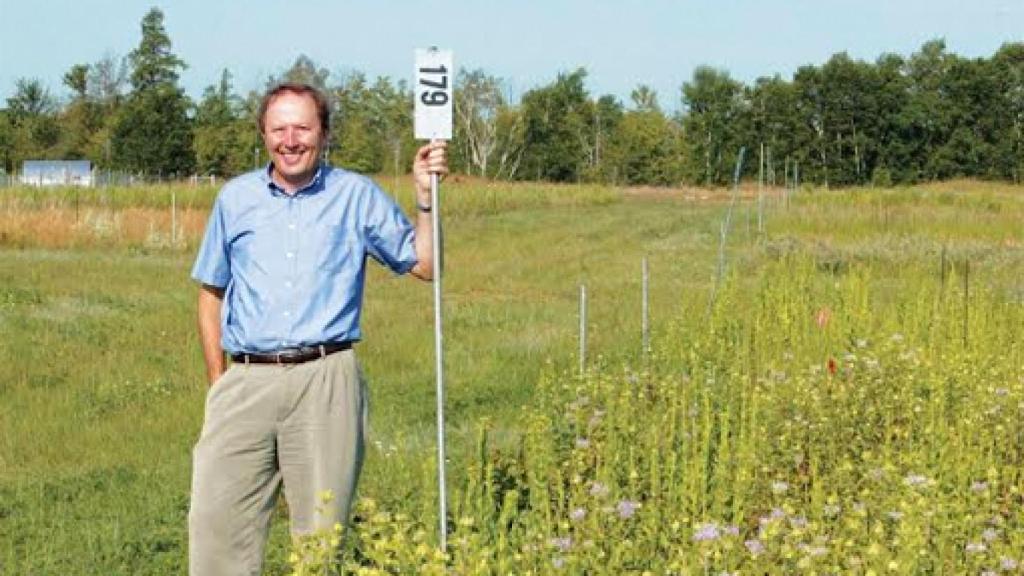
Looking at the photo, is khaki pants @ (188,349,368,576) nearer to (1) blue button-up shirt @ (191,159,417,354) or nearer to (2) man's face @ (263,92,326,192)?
(1) blue button-up shirt @ (191,159,417,354)

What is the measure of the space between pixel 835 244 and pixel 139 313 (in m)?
11.0

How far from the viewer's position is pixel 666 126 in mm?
66188

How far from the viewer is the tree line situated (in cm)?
5872

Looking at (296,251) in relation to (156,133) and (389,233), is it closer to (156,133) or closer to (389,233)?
(389,233)

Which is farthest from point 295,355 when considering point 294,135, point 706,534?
point 706,534

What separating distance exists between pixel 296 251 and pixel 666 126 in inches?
2493

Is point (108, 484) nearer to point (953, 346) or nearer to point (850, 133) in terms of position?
point (953, 346)

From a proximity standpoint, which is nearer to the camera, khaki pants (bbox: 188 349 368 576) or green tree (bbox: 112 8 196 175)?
khaki pants (bbox: 188 349 368 576)

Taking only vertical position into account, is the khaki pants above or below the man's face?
below

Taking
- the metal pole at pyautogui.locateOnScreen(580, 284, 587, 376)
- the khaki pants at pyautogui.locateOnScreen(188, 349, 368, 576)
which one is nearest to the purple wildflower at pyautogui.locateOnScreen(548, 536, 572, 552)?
the khaki pants at pyautogui.locateOnScreen(188, 349, 368, 576)

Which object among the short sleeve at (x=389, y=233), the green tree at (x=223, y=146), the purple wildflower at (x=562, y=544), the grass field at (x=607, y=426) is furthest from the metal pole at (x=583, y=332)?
the green tree at (x=223, y=146)

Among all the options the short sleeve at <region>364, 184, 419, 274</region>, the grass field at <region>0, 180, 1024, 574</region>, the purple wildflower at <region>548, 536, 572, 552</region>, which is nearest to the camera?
the purple wildflower at <region>548, 536, 572, 552</region>

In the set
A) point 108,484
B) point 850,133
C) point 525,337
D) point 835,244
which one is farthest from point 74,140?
point 108,484

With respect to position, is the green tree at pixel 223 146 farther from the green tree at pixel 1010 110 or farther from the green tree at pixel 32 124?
the green tree at pixel 1010 110
